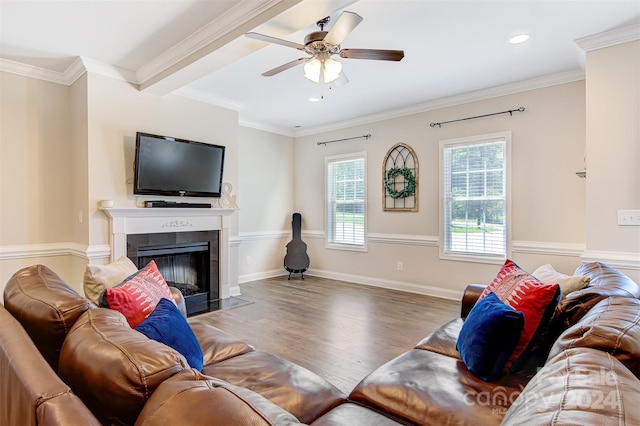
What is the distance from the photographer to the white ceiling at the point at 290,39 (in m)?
2.58

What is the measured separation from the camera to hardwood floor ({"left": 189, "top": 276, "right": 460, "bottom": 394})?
9.40ft

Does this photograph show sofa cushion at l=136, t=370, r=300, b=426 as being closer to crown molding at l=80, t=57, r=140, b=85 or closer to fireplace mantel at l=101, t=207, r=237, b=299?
fireplace mantel at l=101, t=207, r=237, b=299

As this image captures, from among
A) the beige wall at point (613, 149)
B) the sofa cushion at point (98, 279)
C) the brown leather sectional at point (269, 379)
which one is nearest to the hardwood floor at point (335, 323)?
the brown leather sectional at point (269, 379)

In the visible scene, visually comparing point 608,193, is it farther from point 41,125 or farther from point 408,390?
point 41,125

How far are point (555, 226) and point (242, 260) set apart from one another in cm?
447

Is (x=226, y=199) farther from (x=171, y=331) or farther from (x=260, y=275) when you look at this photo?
(x=171, y=331)

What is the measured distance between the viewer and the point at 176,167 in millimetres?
4160

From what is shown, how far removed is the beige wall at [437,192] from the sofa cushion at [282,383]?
3.59 m

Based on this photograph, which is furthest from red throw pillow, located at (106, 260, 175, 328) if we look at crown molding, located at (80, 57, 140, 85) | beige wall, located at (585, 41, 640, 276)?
beige wall, located at (585, 41, 640, 276)

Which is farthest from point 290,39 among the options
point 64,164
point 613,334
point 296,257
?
point 296,257

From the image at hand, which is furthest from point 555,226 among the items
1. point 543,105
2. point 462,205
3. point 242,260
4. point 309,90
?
point 242,260

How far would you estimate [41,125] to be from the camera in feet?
12.2

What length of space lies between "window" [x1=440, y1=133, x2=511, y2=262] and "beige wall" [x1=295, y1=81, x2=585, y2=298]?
0.37 ft

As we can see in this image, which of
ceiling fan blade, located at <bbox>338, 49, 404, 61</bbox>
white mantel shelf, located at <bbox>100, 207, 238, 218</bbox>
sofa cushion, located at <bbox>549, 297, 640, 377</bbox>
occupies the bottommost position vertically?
sofa cushion, located at <bbox>549, 297, 640, 377</bbox>
